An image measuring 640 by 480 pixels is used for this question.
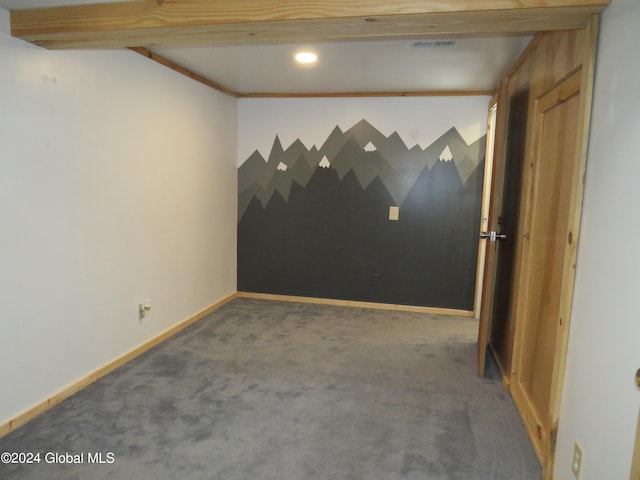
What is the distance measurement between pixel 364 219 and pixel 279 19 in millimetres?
2829

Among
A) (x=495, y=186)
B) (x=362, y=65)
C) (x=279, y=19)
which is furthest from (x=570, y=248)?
(x=362, y=65)

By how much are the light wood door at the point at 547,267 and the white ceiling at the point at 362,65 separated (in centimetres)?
81

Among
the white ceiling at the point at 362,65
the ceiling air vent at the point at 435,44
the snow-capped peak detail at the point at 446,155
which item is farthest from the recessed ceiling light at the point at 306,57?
the snow-capped peak detail at the point at 446,155

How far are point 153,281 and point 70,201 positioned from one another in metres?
1.02

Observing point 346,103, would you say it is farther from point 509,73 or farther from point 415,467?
point 415,467

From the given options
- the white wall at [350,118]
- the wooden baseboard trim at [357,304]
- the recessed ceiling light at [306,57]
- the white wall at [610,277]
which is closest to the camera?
the white wall at [610,277]

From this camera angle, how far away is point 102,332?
2773 millimetres

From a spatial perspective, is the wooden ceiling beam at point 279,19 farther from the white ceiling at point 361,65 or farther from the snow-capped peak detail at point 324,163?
the snow-capped peak detail at point 324,163

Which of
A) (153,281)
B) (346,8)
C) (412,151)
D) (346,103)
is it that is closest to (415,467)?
(346,8)

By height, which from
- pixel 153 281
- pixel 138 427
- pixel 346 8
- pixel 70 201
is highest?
pixel 346 8

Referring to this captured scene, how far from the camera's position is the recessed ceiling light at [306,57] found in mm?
2977

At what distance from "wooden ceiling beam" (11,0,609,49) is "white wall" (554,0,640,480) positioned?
0.26 metres

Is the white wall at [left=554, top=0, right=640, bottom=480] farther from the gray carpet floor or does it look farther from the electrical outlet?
the gray carpet floor

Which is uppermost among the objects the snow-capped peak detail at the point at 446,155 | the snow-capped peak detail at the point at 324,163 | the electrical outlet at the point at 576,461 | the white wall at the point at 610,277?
the snow-capped peak detail at the point at 446,155
